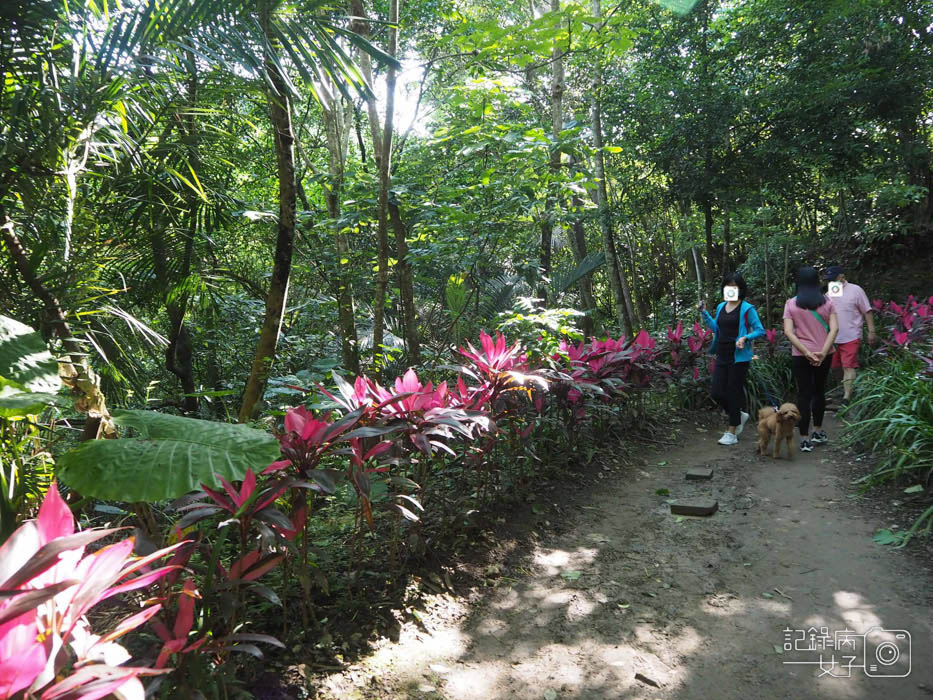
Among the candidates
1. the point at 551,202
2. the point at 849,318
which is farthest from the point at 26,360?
the point at 849,318

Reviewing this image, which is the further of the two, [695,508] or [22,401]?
[695,508]

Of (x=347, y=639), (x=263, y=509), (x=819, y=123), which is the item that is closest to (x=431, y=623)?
(x=347, y=639)

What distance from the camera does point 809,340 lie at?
5.23 meters

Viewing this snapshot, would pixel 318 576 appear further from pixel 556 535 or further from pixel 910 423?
pixel 910 423

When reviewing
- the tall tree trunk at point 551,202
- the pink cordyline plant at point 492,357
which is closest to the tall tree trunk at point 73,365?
the pink cordyline plant at point 492,357

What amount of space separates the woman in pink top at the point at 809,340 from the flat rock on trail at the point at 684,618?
1.46 meters

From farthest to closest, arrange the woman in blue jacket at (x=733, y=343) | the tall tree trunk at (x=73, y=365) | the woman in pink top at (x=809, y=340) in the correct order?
the woman in blue jacket at (x=733, y=343), the woman in pink top at (x=809, y=340), the tall tree trunk at (x=73, y=365)

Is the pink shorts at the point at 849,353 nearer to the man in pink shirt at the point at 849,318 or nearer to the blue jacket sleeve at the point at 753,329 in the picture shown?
the man in pink shirt at the point at 849,318

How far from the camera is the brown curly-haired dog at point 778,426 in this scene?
4.91m

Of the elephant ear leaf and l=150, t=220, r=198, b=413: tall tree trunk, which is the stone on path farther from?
l=150, t=220, r=198, b=413: tall tree trunk

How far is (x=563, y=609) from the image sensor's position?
9.21ft

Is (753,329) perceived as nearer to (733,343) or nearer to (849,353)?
(733,343)

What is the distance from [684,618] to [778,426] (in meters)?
2.81

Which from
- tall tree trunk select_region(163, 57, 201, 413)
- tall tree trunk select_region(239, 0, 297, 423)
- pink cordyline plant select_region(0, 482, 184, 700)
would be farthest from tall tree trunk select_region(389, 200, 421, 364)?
pink cordyline plant select_region(0, 482, 184, 700)
